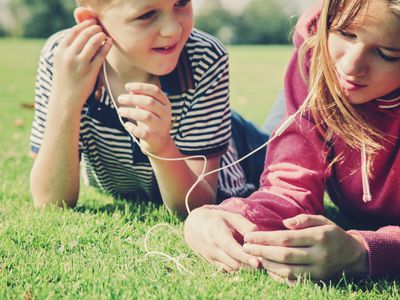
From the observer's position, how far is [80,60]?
2.46 m

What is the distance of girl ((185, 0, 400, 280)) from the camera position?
185 centimetres

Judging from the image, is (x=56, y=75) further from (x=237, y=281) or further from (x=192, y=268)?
(x=237, y=281)

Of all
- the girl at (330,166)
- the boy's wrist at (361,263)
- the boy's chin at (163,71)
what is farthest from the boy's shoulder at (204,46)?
the boy's wrist at (361,263)

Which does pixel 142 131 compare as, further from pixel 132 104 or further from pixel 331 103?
pixel 331 103

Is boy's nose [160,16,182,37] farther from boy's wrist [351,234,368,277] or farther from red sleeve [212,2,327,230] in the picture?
boy's wrist [351,234,368,277]

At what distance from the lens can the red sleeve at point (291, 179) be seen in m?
2.10

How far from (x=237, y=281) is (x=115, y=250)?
529 millimetres

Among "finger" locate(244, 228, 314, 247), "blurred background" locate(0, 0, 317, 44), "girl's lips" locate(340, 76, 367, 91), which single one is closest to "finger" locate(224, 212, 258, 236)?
"finger" locate(244, 228, 314, 247)

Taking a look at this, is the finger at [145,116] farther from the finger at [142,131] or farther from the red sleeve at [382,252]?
the red sleeve at [382,252]

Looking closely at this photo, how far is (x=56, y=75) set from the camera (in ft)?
8.32

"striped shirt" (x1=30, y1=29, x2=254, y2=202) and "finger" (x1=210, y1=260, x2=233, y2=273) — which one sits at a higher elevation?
"striped shirt" (x1=30, y1=29, x2=254, y2=202)

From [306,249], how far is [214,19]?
5426 cm

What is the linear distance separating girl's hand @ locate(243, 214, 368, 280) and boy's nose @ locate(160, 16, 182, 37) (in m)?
0.92

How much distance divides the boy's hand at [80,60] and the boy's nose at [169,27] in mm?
247
